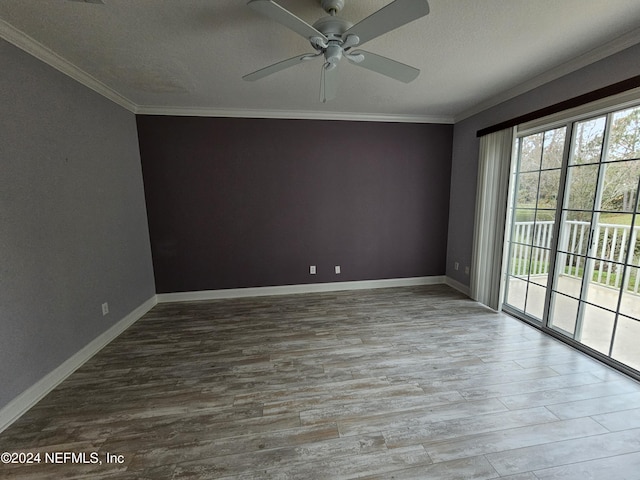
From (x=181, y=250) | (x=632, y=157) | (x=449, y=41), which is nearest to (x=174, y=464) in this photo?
(x=181, y=250)

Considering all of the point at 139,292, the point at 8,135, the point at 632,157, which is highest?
the point at 8,135

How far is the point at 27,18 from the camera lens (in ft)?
5.67

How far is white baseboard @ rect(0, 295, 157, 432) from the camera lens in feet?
5.75

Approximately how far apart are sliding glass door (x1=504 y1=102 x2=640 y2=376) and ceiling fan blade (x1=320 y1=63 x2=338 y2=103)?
2300mm

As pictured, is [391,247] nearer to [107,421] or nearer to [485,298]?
[485,298]

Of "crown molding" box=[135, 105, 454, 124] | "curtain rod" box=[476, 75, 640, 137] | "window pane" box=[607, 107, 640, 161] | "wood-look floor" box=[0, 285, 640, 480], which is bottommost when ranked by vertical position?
"wood-look floor" box=[0, 285, 640, 480]

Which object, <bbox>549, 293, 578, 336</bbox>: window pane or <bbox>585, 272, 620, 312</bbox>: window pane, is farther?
<bbox>549, 293, 578, 336</bbox>: window pane

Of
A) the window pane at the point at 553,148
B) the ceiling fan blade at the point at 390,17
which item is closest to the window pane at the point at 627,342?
the window pane at the point at 553,148

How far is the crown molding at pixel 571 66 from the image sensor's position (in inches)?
77.9

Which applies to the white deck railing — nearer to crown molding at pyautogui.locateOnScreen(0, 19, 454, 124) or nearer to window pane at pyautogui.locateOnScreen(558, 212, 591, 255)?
window pane at pyautogui.locateOnScreen(558, 212, 591, 255)

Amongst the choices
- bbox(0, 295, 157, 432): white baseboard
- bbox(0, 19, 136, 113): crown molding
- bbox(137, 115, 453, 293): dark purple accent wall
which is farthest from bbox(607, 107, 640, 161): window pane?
bbox(0, 295, 157, 432): white baseboard

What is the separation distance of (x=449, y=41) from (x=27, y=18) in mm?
2915

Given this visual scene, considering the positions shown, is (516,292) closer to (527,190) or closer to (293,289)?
(527,190)

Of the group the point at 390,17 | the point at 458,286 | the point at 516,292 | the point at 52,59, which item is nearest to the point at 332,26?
the point at 390,17
